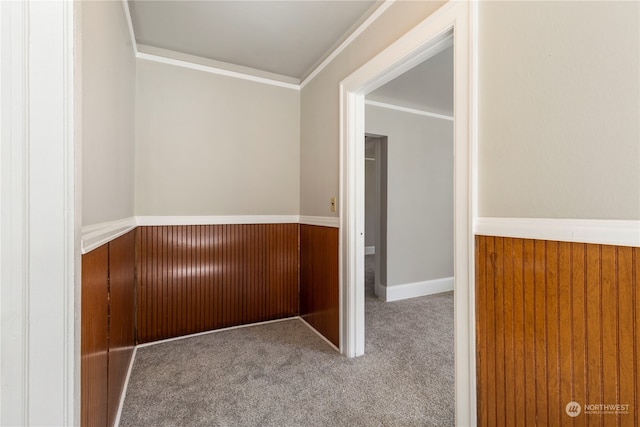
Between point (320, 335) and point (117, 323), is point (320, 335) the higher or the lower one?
the lower one

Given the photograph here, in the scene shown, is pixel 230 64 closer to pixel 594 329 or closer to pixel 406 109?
pixel 406 109

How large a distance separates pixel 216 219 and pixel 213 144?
0.70 metres

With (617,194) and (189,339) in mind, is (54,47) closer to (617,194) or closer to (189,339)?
(617,194)

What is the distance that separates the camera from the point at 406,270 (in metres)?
3.54

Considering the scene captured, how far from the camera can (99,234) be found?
1.04 meters

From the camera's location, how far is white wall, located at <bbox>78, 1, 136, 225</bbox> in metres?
0.91

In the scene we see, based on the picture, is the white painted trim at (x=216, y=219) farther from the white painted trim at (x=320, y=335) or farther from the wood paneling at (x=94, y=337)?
the wood paneling at (x=94, y=337)

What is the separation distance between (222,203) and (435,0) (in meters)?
2.16

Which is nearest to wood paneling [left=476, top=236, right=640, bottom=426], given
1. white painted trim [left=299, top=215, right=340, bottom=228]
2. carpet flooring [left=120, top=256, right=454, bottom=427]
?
carpet flooring [left=120, top=256, right=454, bottom=427]

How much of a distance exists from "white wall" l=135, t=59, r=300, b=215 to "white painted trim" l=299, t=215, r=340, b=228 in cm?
19

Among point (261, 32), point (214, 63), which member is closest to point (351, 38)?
point (261, 32)

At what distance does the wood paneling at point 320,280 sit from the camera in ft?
7.45

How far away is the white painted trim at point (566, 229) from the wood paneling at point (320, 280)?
1.26 meters

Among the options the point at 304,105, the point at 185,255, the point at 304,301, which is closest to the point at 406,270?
the point at 304,301
